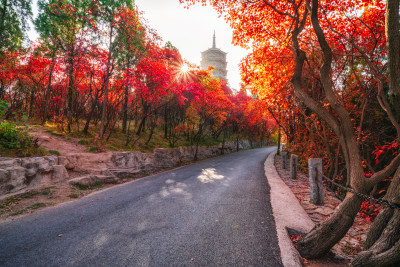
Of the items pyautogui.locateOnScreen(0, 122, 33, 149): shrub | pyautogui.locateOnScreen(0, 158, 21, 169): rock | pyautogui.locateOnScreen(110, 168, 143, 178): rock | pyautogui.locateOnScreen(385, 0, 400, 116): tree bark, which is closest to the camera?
pyautogui.locateOnScreen(385, 0, 400, 116): tree bark

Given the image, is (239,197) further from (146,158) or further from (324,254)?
(146,158)

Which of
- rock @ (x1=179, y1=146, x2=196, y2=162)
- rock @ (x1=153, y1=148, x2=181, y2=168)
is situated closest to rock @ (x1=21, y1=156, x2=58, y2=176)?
rock @ (x1=153, y1=148, x2=181, y2=168)

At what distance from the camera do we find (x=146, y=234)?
124 inches

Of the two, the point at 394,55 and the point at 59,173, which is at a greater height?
the point at 394,55

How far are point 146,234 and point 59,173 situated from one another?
15.7 feet

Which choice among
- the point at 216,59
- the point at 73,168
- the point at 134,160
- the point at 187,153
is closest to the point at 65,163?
the point at 73,168

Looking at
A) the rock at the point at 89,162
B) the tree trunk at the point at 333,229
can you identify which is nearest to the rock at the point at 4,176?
the rock at the point at 89,162

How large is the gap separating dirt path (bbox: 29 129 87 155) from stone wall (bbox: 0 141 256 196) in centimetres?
73

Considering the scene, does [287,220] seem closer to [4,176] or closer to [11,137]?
[4,176]

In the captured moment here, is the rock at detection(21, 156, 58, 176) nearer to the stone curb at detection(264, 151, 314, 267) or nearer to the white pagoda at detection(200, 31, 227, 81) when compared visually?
the stone curb at detection(264, 151, 314, 267)

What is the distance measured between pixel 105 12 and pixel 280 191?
40.9ft

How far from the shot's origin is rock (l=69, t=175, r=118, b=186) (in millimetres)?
6031

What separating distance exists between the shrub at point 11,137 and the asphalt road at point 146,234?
2.88 m

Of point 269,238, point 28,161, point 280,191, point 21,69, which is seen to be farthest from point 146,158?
point 21,69
